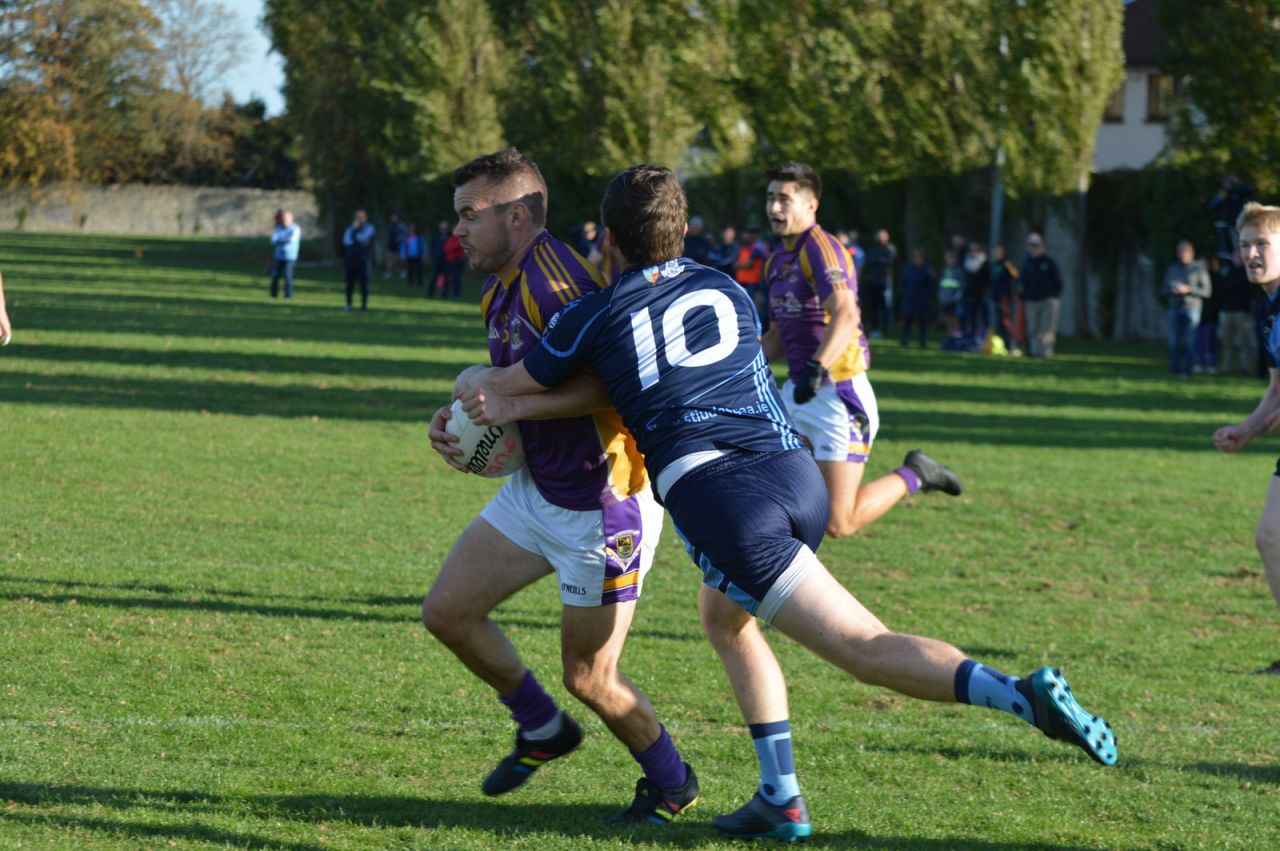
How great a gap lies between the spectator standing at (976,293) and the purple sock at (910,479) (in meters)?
21.2

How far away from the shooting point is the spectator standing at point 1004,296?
29906 mm

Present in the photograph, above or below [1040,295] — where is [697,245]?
above

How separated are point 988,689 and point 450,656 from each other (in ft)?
12.2

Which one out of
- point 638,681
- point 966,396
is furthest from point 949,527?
point 966,396

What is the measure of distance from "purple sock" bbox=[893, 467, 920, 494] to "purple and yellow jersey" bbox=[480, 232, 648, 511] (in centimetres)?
447

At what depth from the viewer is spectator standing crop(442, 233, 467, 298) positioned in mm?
42469

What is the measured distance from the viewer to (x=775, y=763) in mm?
5145

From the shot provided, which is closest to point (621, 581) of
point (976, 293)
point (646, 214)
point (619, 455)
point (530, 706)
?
point (619, 455)

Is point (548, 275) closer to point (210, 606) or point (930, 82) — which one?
point (210, 606)

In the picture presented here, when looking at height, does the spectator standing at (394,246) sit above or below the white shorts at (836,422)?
above

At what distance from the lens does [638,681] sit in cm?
736

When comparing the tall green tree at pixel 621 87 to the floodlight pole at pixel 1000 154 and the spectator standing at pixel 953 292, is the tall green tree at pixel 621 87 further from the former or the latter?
the spectator standing at pixel 953 292

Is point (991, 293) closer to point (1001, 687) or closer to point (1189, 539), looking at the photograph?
point (1189, 539)

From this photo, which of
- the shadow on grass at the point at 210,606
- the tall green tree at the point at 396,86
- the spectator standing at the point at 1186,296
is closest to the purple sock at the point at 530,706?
the shadow on grass at the point at 210,606
